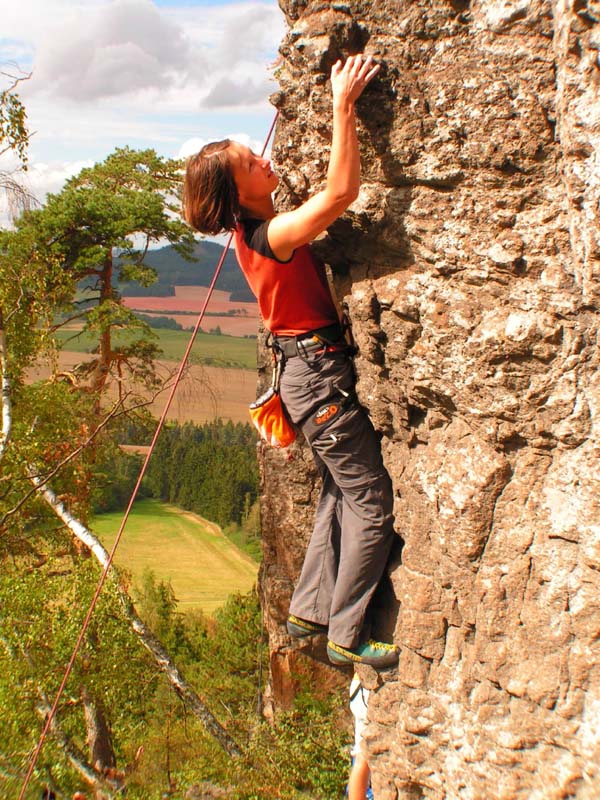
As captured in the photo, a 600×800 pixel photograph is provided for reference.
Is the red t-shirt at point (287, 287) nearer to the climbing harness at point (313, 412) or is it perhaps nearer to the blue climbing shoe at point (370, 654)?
the climbing harness at point (313, 412)

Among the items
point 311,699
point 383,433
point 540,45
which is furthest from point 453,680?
point 311,699

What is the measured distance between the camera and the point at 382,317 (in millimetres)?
3258

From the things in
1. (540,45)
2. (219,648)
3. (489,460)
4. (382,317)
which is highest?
(540,45)

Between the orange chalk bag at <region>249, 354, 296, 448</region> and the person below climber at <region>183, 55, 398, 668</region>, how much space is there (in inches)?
2.7

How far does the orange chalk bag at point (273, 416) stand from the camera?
3.65 m

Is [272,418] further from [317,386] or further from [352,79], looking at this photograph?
[352,79]

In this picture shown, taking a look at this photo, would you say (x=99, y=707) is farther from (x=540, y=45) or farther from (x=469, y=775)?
(x=540, y=45)

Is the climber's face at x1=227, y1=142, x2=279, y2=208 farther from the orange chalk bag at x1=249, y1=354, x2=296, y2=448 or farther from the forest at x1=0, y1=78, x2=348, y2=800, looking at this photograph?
the forest at x1=0, y1=78, x2=348, y2=800

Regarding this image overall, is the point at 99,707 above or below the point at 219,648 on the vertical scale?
above

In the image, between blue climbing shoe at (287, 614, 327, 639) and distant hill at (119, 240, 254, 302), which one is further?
distant hill at (119, 240, 254, 302)

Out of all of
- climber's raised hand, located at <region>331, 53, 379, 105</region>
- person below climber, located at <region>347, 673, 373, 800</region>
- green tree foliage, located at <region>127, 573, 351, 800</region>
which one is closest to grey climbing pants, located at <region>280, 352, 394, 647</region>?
person below climber, located at <region>347, 673, 373, 800</region>

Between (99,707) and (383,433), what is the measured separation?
8.20 meters

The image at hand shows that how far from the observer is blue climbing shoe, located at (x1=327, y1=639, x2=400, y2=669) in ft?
11.7

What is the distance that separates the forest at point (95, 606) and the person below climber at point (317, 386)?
143cm
